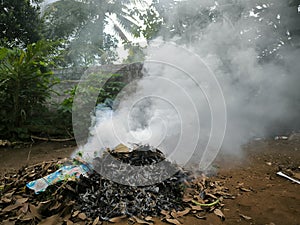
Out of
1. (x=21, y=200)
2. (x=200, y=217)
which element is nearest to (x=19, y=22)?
(x=21, y=200)

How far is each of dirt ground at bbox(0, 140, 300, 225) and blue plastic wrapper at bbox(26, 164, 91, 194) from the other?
3.09 ft

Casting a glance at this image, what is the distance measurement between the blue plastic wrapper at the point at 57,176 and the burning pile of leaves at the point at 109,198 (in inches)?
1.8

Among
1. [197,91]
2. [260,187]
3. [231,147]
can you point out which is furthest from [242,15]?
[260,187]

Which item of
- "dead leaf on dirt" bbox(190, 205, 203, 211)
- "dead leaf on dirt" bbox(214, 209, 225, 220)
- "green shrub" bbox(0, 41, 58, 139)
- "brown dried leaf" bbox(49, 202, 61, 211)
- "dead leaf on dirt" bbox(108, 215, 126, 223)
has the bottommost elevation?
"dead leaf on dirt" bbox(108, 215, 126, 223)

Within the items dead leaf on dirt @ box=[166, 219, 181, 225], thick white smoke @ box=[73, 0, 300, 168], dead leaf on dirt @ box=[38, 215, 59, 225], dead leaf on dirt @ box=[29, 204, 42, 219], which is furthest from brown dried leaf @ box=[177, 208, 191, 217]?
thick white smoke @ box=[73, 0, 300, 168]

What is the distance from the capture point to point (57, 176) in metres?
2.13

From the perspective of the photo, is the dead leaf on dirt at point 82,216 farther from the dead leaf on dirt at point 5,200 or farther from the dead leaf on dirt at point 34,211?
the dead leaf on dirt at point 5,200

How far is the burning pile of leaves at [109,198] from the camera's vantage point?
178 cm

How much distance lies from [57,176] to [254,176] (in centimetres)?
222

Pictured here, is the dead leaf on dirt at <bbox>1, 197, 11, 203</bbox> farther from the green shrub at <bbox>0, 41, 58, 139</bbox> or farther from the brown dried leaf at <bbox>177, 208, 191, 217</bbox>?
the green shrub at <bbox>0, 41, 58, 139</bbox>

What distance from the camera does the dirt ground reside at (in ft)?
5.88

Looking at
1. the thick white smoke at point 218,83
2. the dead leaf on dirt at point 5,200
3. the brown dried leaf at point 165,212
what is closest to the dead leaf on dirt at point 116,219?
the brown dried leaf at point 165,212

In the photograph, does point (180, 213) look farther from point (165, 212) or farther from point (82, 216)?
point (82, 216)

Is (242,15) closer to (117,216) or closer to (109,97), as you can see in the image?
(109,97)
